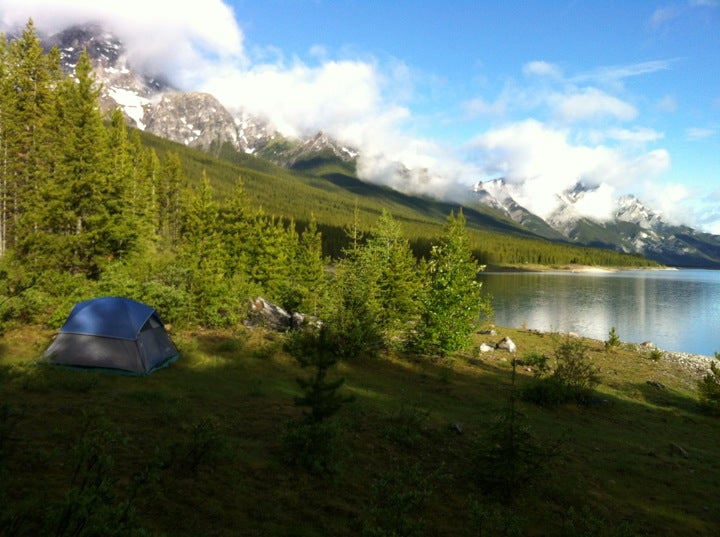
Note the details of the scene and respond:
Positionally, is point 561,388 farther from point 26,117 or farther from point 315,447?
point 26,117

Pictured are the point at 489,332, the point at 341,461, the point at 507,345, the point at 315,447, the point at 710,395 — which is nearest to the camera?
the point at 315,447

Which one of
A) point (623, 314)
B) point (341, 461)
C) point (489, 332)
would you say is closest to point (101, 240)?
point (341, 461)

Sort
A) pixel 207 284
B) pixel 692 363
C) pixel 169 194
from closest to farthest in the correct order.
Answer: pixel 207 284, pixel 692 363, pixel 169 194

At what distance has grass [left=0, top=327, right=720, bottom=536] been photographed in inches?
273

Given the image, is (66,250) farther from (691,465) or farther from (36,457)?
(691,465)

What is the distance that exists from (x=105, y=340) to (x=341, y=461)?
11847 mm

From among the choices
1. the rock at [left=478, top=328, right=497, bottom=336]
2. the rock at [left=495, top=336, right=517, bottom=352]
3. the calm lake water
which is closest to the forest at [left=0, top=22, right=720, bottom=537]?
the rock at [left=495, top=336, right=517, bottom=352]

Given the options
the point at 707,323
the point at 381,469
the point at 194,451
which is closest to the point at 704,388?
the point at 381,469

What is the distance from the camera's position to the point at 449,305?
83.6 ft

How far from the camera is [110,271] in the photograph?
24.2 metres

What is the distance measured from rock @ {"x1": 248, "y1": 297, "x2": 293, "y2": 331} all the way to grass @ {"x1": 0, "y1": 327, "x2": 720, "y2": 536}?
9661mm

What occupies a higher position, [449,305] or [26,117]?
[26,117]

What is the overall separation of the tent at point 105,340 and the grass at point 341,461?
85 centimetres

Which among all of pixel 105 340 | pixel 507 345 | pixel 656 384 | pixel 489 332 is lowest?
pixel 656 384
